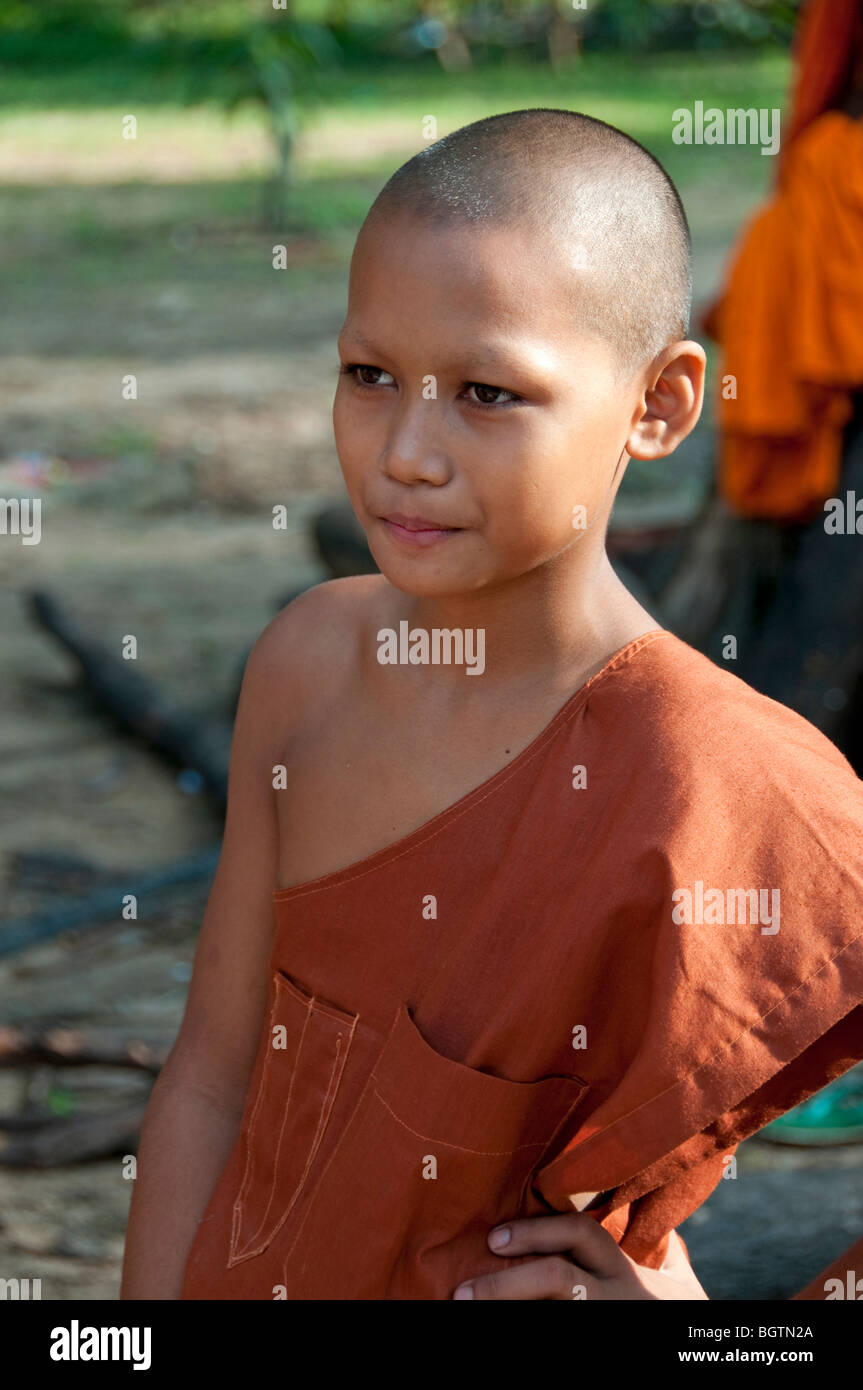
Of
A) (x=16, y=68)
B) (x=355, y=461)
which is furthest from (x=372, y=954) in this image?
(x=16, y=68)

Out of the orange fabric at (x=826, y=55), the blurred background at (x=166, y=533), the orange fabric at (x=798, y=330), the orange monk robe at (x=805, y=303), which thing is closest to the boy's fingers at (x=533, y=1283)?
the blurred background at (x=166, y=533)

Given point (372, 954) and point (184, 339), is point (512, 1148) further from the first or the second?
point (184, 339)

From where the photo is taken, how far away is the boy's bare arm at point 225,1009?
4.44 ft

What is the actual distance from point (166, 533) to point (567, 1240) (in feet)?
16.4

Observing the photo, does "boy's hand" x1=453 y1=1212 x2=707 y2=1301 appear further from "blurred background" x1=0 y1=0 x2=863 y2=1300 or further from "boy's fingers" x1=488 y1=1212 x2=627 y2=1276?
"blurred background" x1=0 y1=0 x2=863 y2=1300

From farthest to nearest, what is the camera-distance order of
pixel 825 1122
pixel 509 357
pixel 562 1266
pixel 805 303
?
pixel 805 303
pixel 825 1122
pixel 562 1266
pixel 509 357

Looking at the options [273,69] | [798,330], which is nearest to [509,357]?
[798,330]

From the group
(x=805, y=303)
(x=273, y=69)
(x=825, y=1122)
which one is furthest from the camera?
(x=273, y=69)

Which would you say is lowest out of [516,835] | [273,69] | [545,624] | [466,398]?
[516,835]

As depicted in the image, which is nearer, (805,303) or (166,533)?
(805,303)

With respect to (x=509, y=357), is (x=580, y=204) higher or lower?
higher

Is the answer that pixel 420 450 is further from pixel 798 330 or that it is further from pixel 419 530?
pixel 798 330

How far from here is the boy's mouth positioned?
1109mm

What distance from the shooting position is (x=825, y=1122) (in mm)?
2695
